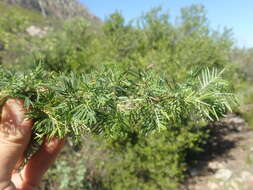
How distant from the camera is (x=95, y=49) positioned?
8.09 meters

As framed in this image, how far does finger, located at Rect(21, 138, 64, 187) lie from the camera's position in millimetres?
1895

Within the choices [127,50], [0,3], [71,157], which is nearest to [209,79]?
[71,157]

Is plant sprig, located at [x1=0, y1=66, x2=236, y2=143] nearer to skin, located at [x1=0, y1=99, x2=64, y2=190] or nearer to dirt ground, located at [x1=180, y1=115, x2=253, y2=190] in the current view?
skin, located at [x1=0, y1=99, x2=64, y2=190]

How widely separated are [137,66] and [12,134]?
510cm

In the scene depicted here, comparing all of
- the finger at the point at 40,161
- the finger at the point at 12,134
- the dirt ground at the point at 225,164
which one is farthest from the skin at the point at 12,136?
the dirt ground at the point at 225,164

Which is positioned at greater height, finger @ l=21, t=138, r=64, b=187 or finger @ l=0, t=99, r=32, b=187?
finger @ l=0, t=99, r=32, b=187

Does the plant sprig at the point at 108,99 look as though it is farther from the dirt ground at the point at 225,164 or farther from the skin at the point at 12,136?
the dirt ground at the point at 225,164

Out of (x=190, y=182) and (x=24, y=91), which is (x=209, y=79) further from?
(x=190, y=182)

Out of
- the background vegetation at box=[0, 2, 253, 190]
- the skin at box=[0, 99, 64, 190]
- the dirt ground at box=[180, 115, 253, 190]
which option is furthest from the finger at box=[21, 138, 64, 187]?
the dirt ground at box=[180, 115, 253, 190]

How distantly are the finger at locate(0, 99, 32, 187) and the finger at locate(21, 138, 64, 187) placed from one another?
424 millimetres

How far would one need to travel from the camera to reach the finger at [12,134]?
1.15 metres

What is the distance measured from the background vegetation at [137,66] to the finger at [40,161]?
2.40 feet

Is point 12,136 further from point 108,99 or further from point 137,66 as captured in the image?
point 137,66

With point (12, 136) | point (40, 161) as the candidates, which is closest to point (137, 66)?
point (40, 161)
